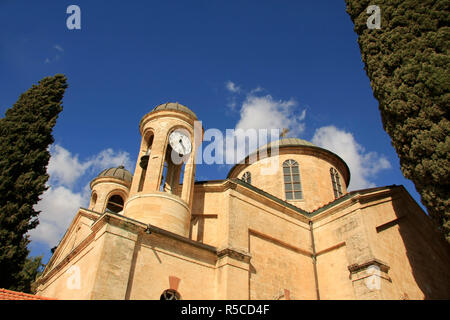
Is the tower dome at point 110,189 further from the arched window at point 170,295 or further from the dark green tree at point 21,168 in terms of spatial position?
the arched window at point 170,295

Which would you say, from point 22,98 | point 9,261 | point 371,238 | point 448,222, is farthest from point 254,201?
point 22,98

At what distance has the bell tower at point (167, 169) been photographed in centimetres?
1032

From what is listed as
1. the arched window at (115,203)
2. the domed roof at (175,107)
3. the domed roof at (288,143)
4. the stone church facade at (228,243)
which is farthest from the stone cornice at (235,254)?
the arched window at (115,203)

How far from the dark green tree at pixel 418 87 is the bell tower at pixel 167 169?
6792mm

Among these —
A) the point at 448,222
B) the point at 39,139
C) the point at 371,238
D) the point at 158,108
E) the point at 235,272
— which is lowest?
the point at 235,272

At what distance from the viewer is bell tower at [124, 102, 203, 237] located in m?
10.3

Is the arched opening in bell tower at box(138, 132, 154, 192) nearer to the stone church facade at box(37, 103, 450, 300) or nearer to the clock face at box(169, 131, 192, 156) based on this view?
the stone church facade at box(37, 103, 450, 300)

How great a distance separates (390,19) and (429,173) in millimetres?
5102

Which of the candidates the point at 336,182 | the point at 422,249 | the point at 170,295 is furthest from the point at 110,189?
the point at 422,249

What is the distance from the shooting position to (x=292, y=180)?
17.1m

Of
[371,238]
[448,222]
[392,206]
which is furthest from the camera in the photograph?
[392,206]

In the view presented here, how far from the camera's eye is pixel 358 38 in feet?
38.0

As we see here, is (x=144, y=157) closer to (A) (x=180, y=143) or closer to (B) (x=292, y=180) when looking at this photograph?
(A) (x=180, y=143)
